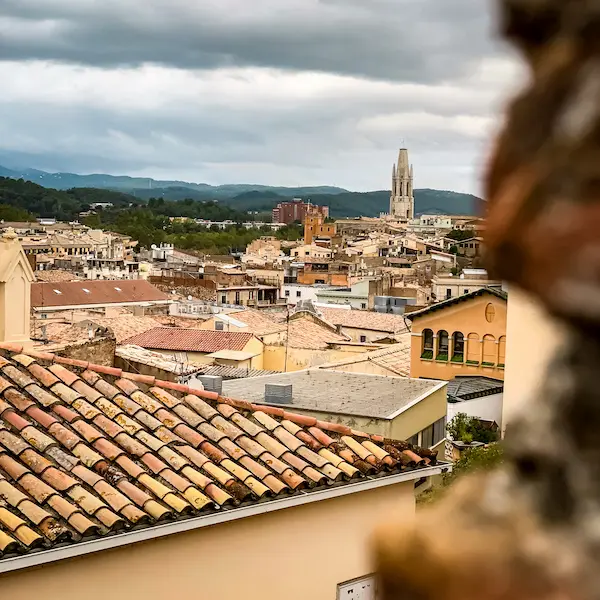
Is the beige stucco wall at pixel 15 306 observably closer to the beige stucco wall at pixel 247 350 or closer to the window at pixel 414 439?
the window at pixel 414 439

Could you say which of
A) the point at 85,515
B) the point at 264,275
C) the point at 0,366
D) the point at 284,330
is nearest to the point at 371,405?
the point at 0,366

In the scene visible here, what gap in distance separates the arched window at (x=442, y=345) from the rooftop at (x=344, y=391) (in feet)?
33.8

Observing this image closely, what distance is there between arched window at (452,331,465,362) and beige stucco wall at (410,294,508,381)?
0.12 meters

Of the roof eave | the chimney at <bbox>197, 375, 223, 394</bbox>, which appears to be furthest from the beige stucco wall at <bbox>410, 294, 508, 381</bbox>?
the roof eave

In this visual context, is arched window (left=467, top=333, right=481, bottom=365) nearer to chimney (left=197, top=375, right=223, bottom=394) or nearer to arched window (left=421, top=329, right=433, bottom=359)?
arched window (left=421, top=329, right=433, bottom=359)

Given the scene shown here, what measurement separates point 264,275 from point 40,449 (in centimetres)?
8652

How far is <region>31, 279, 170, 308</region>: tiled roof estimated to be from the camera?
70.0m

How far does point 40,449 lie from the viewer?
6.80 m

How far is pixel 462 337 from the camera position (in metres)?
29.9

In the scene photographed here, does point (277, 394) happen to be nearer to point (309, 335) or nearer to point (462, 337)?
point (462, 337)

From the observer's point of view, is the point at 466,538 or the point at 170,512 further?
the point at 170,512

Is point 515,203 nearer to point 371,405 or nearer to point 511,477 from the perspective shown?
point 511,477

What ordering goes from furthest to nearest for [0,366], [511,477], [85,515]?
[0,366]
[85,515]
[511,477]

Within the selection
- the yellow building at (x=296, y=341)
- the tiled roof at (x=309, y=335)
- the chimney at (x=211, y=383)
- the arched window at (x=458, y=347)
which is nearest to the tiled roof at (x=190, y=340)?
the yellow building at (x=296, y=341)
